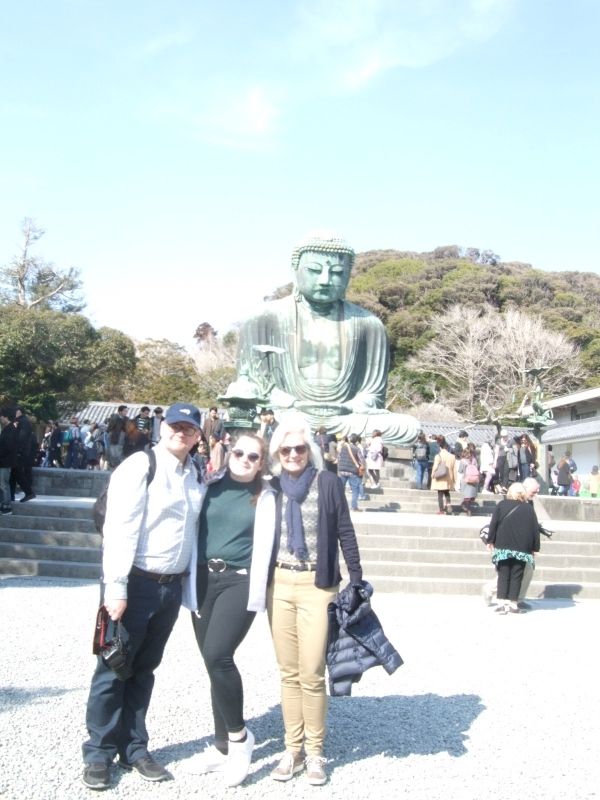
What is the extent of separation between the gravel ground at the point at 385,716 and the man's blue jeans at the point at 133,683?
127 millimetres

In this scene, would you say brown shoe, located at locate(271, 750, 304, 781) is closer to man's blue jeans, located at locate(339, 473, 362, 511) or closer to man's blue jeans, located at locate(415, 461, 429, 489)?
man's blue jeans, located at locate(339, 473, 362, 511)

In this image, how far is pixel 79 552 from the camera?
27.8 feet

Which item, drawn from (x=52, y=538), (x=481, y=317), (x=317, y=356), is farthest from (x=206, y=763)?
(x=481, y=317)

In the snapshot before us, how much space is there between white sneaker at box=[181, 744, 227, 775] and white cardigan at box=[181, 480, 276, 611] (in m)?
0.60

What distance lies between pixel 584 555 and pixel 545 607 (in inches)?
69.7

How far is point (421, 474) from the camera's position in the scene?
13.6 metres

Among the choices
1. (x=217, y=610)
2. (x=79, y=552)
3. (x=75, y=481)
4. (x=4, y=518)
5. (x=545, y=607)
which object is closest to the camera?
(x=217, y=610)

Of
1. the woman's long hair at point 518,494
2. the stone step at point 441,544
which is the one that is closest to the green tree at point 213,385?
the stone step at point 441,544

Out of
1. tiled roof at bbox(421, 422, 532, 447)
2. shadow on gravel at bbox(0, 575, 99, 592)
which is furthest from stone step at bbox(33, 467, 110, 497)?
tiled roof at bbox(421, 422, 532, 447)

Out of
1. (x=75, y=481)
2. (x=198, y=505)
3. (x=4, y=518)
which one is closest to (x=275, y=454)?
(x=198, y=505)

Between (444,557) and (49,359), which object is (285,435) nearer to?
(444,557)

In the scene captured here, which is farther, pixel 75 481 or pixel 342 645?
pixel 75 481

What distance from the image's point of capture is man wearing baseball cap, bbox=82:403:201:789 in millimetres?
3111

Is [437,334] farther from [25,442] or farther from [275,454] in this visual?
[275,454]
